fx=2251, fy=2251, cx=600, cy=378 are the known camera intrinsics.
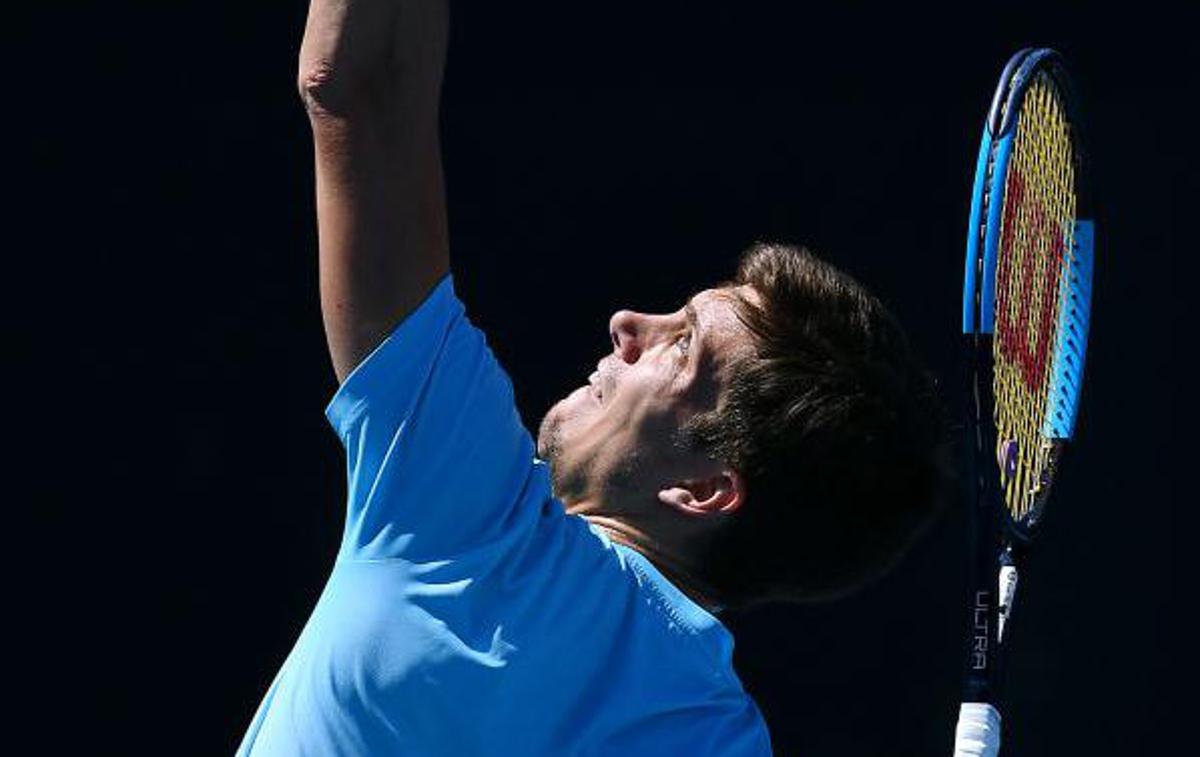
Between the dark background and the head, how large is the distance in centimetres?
213

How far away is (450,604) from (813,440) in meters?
0.44

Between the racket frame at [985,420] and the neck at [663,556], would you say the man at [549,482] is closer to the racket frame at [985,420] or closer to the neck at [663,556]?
the neck at [663,556]

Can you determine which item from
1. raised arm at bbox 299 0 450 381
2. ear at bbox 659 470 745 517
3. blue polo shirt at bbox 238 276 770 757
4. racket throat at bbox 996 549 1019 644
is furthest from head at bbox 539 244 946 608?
racket throat at bbox 996 549 1019 644

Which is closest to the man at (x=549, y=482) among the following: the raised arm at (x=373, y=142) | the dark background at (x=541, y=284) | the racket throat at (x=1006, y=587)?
the raised arm at (x=373, y=142)

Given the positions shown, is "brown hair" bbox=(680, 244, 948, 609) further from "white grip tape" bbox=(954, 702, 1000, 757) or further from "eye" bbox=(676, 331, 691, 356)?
"white grip tape" bbox=(954, 702, 1000, 757)

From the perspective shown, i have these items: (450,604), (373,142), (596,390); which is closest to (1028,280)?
(596,390)

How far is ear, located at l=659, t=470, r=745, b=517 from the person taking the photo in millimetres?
2010

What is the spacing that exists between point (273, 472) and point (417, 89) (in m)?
2.79

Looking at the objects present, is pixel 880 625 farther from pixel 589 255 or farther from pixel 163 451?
pixel 163 451

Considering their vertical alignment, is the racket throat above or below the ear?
below

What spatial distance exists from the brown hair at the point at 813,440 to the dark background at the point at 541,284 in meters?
2.13

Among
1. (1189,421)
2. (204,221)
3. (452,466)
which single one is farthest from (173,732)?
(452,466)

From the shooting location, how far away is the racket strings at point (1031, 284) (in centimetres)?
Result: 289

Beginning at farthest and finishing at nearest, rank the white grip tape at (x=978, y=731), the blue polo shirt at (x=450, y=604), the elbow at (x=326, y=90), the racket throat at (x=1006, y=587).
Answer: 1. the racket throat at (x=1006, y=587)
2. the white grip tape at (x=978, y=731)
3. the blue polo shirt at (x=450, y=604)
4. the elbow at (x=326, y=90)
